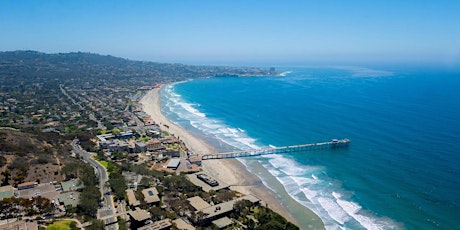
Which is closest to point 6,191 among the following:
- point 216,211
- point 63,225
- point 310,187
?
point 63,225

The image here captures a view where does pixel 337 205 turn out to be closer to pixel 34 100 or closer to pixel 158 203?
pixel 158 203

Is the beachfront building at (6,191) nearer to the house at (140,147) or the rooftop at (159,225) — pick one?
the rooftop at (159,225)

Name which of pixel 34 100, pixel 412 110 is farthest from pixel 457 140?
pixel 34 100

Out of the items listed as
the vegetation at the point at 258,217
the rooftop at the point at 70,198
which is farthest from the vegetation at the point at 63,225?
the vegetation at the point at 258,217

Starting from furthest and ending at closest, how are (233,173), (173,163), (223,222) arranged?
(173,163) < (233,173) < (223,222)

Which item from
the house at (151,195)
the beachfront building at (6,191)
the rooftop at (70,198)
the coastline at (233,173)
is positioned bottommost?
the coastline at (233,173)

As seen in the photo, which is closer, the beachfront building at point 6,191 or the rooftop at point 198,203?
the rooftop at point 198,203

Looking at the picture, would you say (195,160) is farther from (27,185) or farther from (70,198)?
(27,185)
